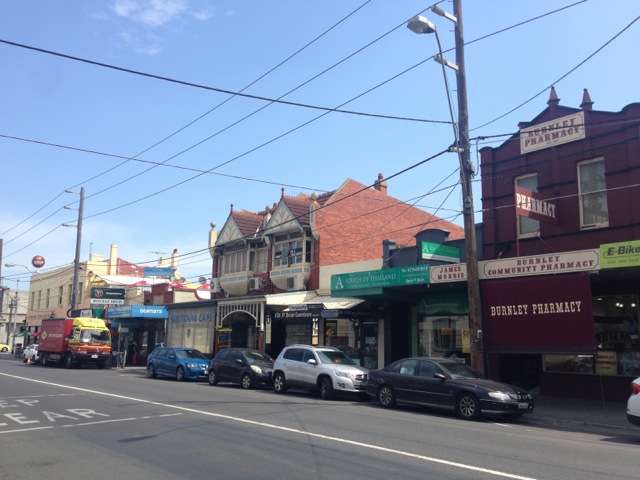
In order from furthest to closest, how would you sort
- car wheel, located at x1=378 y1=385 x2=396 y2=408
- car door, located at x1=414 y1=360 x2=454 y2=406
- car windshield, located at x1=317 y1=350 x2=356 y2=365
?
car windshield, located at x1=317 y1=350 x2=356 y2=365, car wheel, located at x1=378 y1=385 x2=396 y2=408, car door, located at x1=414 y1=360 x2=454 y2=406

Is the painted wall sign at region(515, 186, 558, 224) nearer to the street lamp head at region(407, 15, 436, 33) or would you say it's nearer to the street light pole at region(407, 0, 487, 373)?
the street light pole at region(407, 0, 487, 373)

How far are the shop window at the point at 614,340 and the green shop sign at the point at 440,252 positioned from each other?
509 centimetres

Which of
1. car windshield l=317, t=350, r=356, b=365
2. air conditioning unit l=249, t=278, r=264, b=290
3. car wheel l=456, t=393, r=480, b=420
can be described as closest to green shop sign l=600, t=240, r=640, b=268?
car wheel l=456, t=393, r=480, b=420

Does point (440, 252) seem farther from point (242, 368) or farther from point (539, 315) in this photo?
point (242, 368)

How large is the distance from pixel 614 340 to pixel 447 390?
7098 millimetres

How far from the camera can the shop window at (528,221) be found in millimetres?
20031

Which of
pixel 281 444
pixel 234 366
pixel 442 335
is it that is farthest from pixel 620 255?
pixel 234 366

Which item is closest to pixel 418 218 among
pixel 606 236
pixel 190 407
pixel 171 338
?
pixel 171 338

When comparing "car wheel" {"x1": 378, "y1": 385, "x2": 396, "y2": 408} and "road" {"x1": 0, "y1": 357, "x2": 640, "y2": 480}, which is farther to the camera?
"car wheel" {"x1": 378, "y1": 385, "x2": 396, "y2": 408}

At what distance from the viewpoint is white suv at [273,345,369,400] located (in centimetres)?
1692

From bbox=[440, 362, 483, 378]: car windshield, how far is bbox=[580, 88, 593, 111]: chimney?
10.1 metres

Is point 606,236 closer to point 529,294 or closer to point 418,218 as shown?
point 529,294

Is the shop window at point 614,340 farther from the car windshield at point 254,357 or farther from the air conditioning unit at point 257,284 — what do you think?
the air conditioning unit at point 257,284

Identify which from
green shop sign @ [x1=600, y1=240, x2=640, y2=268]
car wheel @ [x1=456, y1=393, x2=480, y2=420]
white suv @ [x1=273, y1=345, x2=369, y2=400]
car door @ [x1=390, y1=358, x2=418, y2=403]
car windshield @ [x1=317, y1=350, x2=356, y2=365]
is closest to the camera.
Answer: car wheel @ [x1=456, y1=393, x2=480, y2=420]
